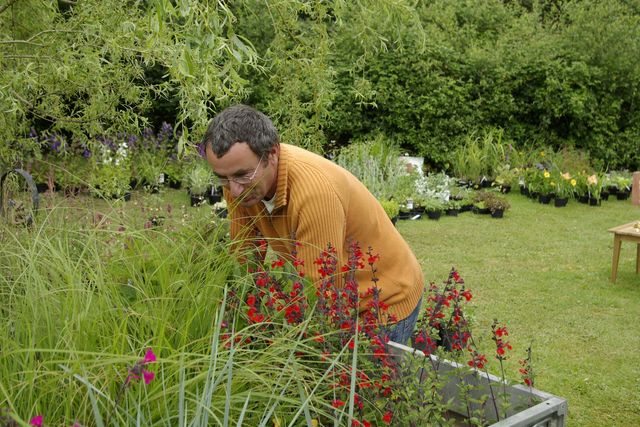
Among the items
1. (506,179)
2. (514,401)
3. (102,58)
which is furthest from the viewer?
(506,179)

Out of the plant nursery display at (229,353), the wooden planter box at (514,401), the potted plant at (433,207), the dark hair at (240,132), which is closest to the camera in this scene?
the plant nursery display at (229,353)

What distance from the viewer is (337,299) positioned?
75.9 inches

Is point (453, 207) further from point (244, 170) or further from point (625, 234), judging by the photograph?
point (244, 170)

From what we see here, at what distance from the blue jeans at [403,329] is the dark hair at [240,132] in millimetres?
831

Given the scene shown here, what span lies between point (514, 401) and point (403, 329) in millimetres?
643

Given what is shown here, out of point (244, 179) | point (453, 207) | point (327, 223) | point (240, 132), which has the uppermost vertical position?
point (240, 132)

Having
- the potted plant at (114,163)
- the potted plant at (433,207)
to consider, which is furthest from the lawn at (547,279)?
the potted plant at (114,163)

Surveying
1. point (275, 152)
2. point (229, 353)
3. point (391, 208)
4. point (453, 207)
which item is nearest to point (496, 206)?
point (453, 207)

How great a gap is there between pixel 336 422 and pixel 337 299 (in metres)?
0.52

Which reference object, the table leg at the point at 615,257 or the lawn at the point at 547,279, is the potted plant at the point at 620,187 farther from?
the table leg at the point at 615,257

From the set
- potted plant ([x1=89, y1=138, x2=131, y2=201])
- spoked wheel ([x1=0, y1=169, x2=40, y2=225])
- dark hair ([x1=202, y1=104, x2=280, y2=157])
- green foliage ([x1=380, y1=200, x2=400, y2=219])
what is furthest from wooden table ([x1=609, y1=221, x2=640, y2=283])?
potted plant ([x1=89, y1=138, x2=131, y2=201])

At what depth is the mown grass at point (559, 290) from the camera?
13.7 ft

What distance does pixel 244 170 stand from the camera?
2129mm

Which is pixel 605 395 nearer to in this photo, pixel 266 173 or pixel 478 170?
pixel 266 173
